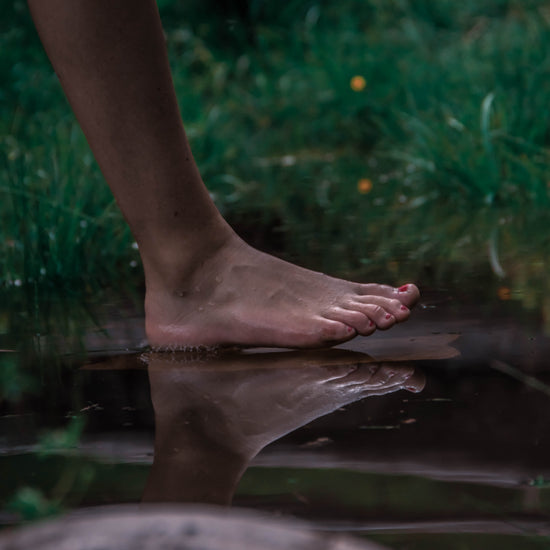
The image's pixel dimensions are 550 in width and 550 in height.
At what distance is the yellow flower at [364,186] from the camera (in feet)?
13.5

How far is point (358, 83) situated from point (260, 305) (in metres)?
3.92

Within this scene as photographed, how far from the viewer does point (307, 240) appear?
304cm

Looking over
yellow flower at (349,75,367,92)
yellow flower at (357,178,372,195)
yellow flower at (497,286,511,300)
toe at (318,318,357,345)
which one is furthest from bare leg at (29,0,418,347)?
yellow flower at (349,75,367,92)

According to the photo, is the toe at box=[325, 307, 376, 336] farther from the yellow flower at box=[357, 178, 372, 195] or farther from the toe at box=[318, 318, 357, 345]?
the yellow flower at box=[357, 178, 372, 195]

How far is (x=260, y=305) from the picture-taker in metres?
2.08

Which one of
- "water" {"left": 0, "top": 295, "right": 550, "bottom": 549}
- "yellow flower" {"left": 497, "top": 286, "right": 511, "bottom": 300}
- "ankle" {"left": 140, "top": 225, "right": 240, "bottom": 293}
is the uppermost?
"ankle" {"left": 140, "top": 225, "right": 240, "bottom": 293}

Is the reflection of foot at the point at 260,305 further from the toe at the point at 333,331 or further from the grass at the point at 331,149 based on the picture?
the grass at the point at 331,149

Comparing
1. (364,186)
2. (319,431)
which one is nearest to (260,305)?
(319,431)

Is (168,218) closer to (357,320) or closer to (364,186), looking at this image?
(357,320)

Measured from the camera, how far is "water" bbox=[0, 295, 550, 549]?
3.81ft

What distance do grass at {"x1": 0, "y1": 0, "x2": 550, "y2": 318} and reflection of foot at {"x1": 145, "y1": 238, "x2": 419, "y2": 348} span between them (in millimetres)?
340

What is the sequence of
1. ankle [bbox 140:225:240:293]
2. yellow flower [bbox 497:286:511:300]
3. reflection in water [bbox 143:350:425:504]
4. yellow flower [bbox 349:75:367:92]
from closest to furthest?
1. reflection in water [bbox 143:350:425:504]
2. ankle [bbox 140:225:240:293]
3. yellow flower [bbox 497:286:511:300]
4. yellow flower [bbox 349:75:367:92]

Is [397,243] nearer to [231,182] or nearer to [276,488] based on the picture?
[231,182]

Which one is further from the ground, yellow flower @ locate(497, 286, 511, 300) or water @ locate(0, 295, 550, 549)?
water @ locate(0, 295, 550, 549)
